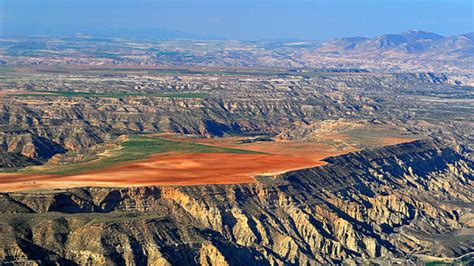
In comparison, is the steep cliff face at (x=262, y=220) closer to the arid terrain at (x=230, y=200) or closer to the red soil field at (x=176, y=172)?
the arid terrain at (x=230, y=200)

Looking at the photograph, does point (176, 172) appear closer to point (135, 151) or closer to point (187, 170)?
point (187, 170)

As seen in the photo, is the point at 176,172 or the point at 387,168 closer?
the point at 176,172

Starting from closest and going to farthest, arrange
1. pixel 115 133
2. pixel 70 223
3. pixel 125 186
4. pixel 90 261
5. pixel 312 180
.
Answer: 1. pixel 90 261
2. pixel 70 223
3. pixel 125 186
4. pixel 312 180
5. pixel 115 133

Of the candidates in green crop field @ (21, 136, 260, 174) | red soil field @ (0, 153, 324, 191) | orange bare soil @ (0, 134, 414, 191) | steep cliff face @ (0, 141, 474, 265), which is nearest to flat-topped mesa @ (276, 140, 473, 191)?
steep cliff face @ (0, 141, 474, 265)

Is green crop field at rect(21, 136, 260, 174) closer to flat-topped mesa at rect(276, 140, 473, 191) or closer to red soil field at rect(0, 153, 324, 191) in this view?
red soil field at rect(0, 153, 324, 191)

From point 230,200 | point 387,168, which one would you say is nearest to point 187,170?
point 230,200

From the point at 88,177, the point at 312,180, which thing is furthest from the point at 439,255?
the point at 88,177

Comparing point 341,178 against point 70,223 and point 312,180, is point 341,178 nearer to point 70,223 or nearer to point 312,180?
point 312,180
